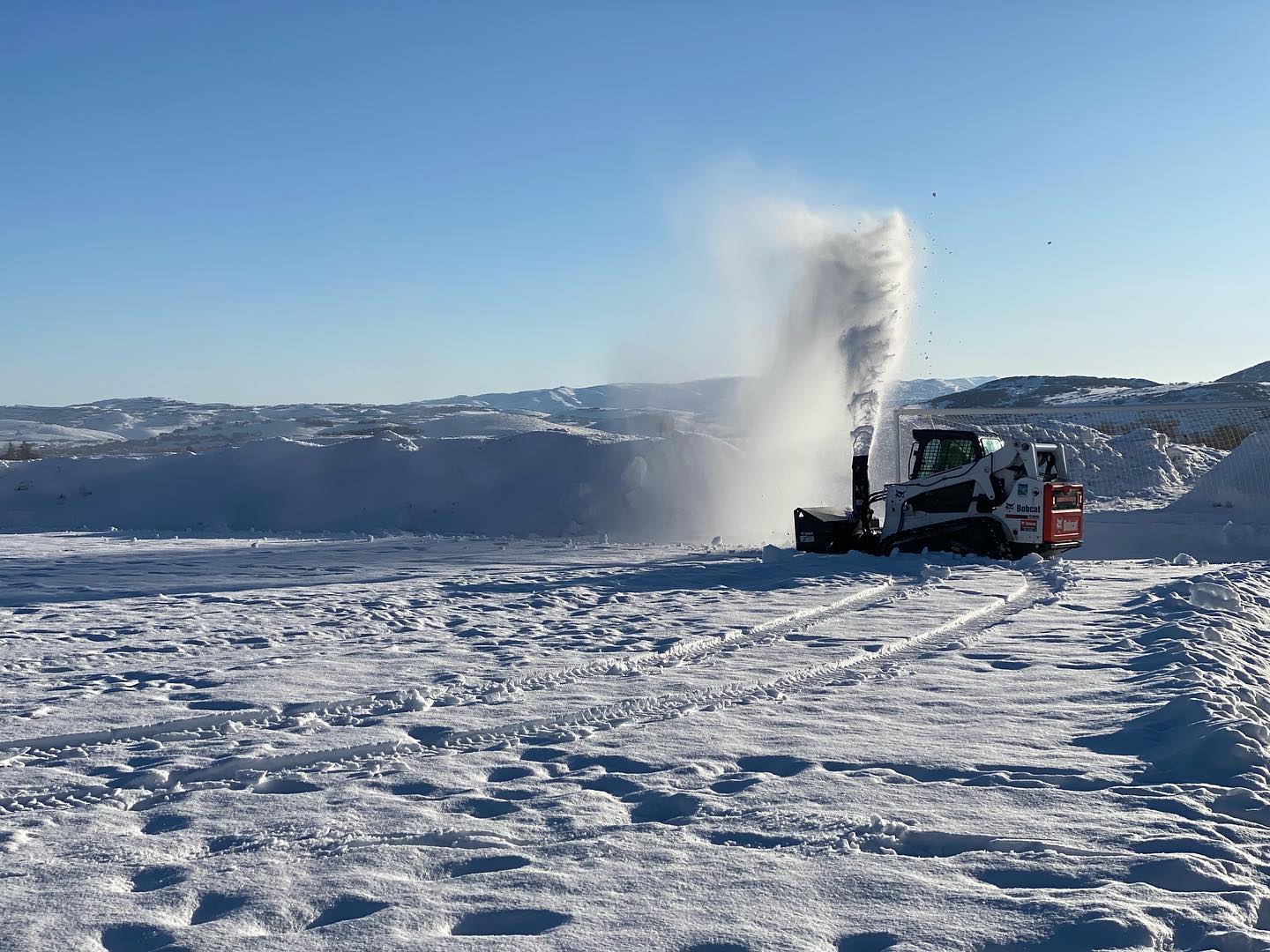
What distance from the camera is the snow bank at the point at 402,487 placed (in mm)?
25547

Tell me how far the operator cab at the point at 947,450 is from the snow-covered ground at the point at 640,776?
14.9ft

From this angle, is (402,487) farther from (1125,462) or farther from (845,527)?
(1125,462)

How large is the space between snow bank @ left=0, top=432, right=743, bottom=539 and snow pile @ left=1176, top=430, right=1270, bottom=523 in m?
10.3

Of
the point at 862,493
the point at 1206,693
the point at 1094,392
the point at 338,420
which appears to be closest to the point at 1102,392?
the point at 1094,392

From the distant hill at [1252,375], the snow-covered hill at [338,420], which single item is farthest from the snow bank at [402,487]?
the distant hill at [1252,375]

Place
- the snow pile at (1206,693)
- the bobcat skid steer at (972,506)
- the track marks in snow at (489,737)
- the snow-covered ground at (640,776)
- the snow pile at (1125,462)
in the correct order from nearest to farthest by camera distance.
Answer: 1. the snow-covered ground at (640,776)
2. the snow pile at (1206,693)
3. the track marks in snow at (489,737)
4. the bobcat skid steer at (972,506)
5. the snow pile at (1125,462)

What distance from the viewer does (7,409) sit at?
141m

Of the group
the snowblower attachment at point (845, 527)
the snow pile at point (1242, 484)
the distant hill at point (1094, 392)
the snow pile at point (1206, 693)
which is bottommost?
the snow pile at point (1206, 693)

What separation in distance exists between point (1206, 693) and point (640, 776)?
4218 millimetres

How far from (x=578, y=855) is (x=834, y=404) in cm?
2089

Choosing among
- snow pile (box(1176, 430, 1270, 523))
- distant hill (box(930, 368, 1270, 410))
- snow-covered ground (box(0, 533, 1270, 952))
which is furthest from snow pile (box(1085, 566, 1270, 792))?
distant hill (box(930, 368, 1270, 410))

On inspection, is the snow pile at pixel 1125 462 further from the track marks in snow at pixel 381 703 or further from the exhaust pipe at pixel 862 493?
the track marks in snow at pixel 381 703

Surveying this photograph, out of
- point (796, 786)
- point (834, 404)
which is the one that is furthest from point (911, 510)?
point (796, 786)

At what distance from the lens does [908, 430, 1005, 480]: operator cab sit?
55.9 ft
